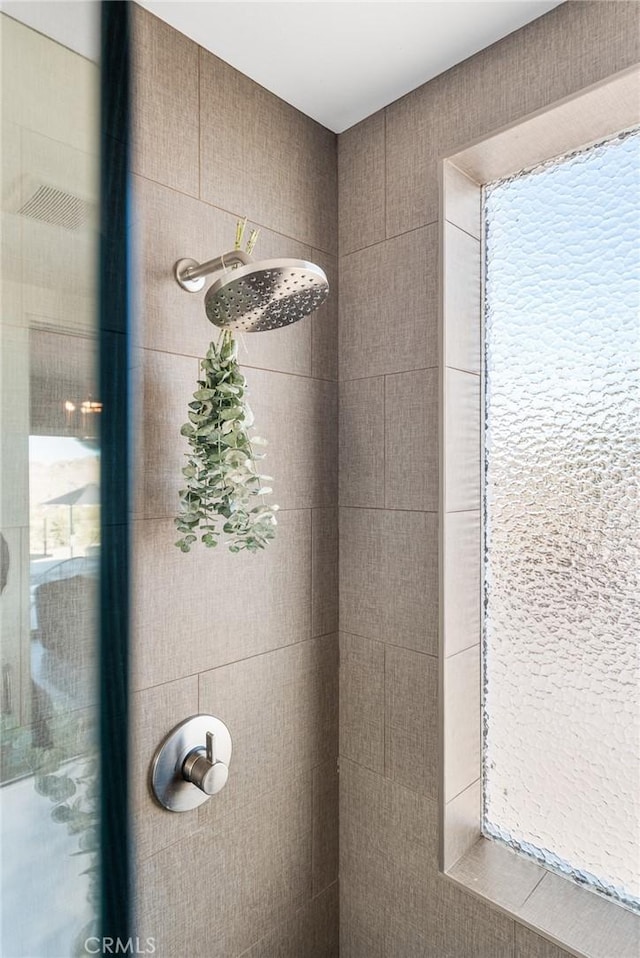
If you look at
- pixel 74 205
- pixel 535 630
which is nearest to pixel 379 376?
pixel 535 630

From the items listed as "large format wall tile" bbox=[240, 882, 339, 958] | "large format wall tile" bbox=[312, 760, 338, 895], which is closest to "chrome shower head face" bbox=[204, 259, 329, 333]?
"large format wall tile" bbox=[312, 760, 338, 895]

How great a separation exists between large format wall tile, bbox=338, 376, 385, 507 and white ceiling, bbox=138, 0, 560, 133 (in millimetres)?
601

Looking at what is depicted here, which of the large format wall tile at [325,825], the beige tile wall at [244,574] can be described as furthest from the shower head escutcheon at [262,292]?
the large format wall tile at [325,825]

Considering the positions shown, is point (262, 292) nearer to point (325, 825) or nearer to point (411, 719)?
point (411, 719)

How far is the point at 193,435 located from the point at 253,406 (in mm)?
266

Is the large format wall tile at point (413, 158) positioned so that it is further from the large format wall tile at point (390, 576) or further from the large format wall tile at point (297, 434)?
the large format wall tile at point (390, 576)

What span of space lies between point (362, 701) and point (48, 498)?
3.48ft

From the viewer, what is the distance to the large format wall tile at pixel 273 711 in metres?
1.08

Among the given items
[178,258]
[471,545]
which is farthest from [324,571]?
[178,258]

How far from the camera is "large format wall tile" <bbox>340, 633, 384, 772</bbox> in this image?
4.08ft

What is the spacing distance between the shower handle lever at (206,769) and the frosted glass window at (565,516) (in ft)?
1.91

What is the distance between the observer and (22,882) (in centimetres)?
38

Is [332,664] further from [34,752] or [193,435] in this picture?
[34,752]

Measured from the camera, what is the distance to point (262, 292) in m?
0.79
